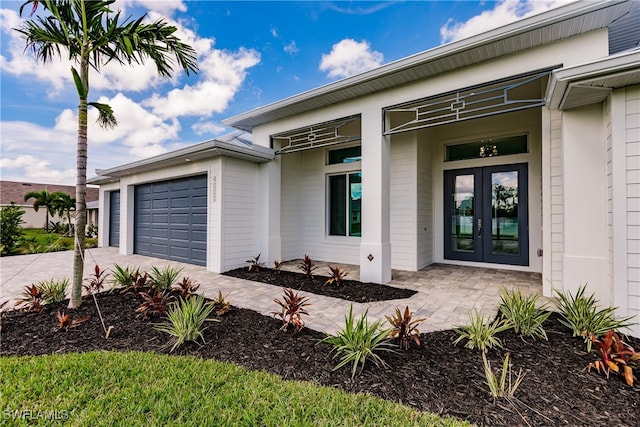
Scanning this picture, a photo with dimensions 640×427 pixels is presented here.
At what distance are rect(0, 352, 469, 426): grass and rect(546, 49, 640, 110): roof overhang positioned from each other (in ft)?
12.9

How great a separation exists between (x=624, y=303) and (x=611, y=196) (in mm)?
1262

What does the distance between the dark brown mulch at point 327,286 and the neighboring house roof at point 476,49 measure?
393 cm

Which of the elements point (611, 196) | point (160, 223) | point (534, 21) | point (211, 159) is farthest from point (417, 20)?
point (160, 223)

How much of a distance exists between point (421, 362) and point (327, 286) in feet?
9.33

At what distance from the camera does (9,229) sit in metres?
9.70

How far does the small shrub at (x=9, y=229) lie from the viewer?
9.52m

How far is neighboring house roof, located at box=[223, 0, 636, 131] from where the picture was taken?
3.44 m

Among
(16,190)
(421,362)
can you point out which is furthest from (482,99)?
(16,190)

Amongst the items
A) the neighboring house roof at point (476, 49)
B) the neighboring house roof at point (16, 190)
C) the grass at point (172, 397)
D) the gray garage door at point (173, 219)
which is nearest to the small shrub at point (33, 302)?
the grass at point (172, 397)

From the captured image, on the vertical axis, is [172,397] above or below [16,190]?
below

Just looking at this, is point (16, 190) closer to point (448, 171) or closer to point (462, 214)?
point (448, 171)

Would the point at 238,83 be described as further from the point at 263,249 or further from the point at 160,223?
the point at 263,249

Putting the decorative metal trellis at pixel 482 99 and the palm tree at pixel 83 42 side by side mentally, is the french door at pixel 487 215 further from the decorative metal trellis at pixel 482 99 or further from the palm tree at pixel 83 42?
the palm tree at pixel 83 42

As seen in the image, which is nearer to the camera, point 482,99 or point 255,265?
point 482,99
